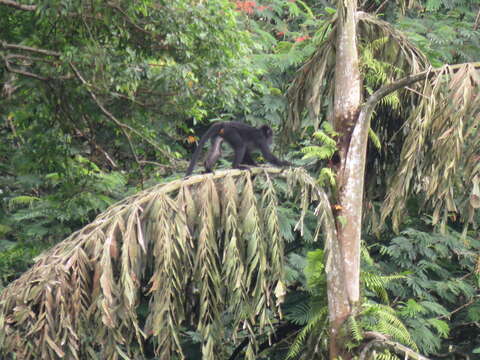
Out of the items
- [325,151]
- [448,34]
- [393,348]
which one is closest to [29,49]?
[325,151]

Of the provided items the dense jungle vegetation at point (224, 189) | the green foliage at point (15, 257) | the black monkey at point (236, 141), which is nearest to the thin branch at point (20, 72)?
the dense jungle vegetation at point (224, 189)

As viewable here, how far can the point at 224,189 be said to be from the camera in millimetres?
5008

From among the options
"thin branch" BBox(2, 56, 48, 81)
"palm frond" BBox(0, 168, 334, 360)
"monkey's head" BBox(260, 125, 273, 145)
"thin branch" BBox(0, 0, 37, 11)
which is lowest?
"palm frond" BBox(0, 168, 334, 360)

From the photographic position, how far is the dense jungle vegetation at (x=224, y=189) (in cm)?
451

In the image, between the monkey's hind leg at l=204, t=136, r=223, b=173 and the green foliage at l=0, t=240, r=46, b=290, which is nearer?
the monkey's hind leg at l=204, t=136, r=223, b=173

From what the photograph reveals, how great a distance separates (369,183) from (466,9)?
4785mm

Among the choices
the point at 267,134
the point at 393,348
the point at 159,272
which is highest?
the point at 267,134

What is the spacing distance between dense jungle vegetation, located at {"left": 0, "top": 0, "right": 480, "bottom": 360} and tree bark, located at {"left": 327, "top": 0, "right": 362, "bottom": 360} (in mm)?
34

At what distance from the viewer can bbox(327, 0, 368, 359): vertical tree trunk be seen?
5293mm

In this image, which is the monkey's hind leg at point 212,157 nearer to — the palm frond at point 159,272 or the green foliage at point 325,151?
the palm frond at point 159,272

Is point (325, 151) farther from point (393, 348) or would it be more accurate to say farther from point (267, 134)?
point (267, 134)

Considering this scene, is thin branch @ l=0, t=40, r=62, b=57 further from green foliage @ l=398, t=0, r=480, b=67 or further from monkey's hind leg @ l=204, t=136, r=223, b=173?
green foliage @ l=398, t=0, r=480, b=67

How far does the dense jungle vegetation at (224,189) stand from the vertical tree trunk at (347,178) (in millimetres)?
34

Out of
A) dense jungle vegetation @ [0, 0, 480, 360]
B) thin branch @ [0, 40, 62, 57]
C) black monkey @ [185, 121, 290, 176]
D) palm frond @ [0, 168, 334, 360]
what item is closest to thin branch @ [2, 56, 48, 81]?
dense jungle vegetation @ [0, 0, 480, 360]
